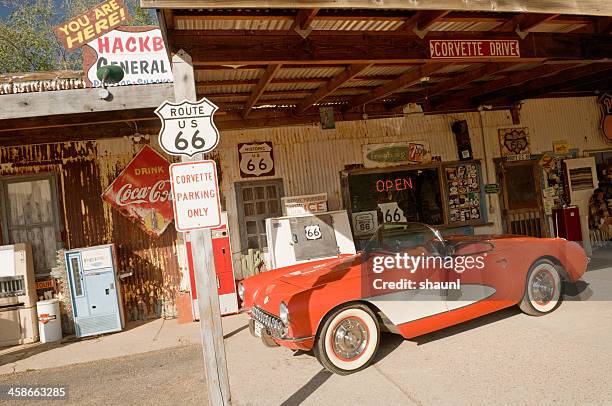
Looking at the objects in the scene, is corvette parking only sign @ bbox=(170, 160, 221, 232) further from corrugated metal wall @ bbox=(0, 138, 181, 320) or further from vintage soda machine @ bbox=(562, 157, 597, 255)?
vintage soda machine @ bbox=(562, 157, 597, 255)

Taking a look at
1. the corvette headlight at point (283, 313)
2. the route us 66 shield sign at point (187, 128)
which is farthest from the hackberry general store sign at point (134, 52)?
the corvette headlight at point (283, 313)

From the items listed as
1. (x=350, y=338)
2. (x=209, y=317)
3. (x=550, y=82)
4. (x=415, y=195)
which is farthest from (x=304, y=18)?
(x=550, y=82)

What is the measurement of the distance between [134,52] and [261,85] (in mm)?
2593

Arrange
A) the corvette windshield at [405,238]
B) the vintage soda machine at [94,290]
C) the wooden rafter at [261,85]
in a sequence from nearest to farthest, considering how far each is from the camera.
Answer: the corvette windshield at [405,238] → the wooden rafter at [261,85] → the vintage soda machine at [94,290]

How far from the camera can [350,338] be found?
452 cm

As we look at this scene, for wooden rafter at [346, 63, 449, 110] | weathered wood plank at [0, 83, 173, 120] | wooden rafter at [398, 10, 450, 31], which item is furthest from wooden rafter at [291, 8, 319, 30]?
wooden rafter at [346, 63, 449, 110]

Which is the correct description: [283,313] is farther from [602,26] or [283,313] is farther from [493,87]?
[493,87]

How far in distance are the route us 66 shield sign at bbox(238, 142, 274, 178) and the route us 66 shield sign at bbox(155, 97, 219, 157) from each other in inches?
183

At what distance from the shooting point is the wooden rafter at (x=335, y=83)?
236 inches

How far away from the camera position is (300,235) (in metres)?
7.75

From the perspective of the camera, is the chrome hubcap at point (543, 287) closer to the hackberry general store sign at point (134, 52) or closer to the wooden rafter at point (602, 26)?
the wooden rafter at point (602, 26)

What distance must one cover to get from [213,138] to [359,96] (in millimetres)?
5119

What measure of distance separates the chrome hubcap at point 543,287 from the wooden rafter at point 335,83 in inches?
131

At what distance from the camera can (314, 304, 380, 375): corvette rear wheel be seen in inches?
173
